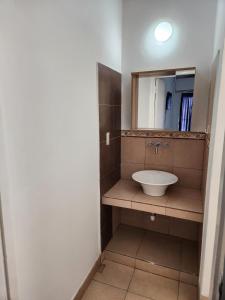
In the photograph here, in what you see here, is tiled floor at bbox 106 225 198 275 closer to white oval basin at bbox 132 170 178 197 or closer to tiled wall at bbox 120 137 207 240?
tiled wall at bbox 120 137 207 240

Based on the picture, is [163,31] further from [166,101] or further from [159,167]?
[159,167]

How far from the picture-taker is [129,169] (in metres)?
2.44

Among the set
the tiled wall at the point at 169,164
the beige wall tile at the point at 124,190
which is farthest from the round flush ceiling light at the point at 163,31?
the beige wall tile at the point at 124,190

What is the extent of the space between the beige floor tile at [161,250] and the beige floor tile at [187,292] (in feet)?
0.50

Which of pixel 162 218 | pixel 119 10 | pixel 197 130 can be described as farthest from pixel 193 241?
pixel 119 10

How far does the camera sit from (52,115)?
119cm

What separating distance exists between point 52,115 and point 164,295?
1.77 m

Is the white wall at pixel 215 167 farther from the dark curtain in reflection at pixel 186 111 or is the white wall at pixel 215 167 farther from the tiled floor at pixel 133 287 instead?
the dark curtain in reflection at pixel 186 111

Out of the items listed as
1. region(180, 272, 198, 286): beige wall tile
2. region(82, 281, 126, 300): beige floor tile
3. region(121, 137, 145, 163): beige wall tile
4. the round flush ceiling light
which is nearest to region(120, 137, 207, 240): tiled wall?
region(121, 137, 145, 163): beige wall tile

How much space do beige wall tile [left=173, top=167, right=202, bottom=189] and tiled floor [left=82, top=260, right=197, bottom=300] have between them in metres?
0.95

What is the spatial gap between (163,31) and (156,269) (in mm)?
2365

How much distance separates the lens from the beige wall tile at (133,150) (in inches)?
92.0

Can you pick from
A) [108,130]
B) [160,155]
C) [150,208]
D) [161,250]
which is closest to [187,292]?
[161,250]

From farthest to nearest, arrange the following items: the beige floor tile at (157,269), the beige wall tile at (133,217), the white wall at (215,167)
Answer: the beige wall tile at (133,217)
the beige floor tile at (157,269)
the white wall at (215,167)
